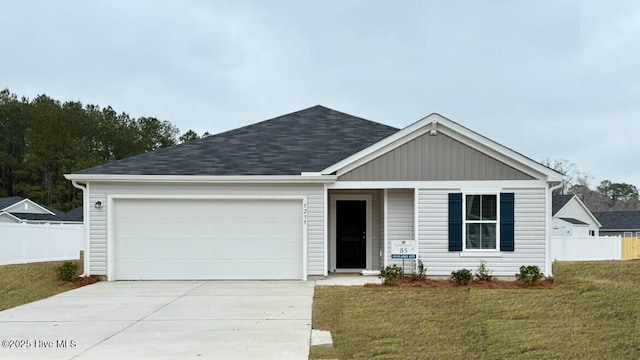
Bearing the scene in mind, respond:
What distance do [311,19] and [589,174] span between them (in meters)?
50.6

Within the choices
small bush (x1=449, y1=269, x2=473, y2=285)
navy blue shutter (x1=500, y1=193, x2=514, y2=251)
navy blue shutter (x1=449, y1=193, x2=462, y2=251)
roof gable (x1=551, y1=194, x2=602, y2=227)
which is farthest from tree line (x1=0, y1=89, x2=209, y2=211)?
navy blue shutter (x1=500, y1=193, x2=514, y2=251)

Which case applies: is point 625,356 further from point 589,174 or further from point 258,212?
point 589,174

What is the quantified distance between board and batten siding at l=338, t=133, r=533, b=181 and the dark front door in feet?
5.38

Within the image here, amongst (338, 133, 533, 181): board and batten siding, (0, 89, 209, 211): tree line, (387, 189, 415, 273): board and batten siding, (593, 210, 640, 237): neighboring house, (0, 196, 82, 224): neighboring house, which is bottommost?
(593, 210, 640, 237): neighboring house

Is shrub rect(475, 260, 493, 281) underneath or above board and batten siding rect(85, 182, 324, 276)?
underneath

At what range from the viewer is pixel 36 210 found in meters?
39.3

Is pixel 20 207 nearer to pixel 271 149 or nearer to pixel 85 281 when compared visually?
pixel 85 281

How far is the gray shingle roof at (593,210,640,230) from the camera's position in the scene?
4697 cm

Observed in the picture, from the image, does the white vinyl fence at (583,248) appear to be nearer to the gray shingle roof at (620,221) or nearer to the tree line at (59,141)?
the gray shingle roof at (620,221)

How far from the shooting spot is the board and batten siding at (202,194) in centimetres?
1340

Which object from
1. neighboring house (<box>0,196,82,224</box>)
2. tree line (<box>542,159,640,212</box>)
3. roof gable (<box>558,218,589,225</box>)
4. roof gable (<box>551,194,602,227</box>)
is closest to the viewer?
neighboring house (<box>0,196,82,224</box>)

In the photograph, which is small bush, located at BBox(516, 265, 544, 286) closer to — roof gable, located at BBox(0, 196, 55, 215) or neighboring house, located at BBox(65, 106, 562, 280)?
neighboring house, located at BBox(65, 106, 562, 280)

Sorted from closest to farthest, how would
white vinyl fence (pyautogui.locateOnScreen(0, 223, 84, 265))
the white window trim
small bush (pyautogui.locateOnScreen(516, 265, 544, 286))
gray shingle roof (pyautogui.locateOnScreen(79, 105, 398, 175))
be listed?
small bush (pyautogui.locateOnScreen(516, 265, 544, 286))
the white window trim
gray shingle roof (pyautogui.locateOnScreen(79, 105, 398, 175))
white vinyl fence (pyautogui.locateOnScreen(0, 223, 84, 265))

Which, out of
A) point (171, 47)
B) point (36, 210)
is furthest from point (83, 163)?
point (171, 47)
